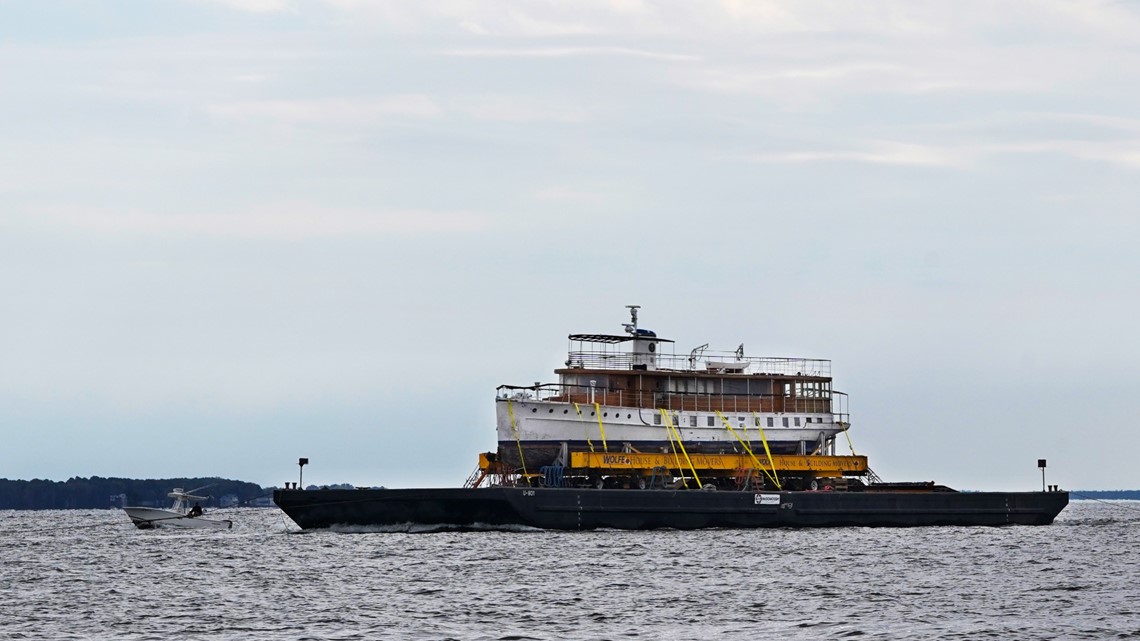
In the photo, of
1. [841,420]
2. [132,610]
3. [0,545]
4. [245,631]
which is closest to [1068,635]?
[245,631]

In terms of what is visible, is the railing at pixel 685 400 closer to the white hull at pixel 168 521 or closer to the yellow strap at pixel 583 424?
the yellow strap at pixel 583 424

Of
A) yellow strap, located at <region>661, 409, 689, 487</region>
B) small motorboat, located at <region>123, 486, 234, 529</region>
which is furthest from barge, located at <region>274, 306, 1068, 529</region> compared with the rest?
small motorboat, located at <region>123, 486, 234, 529</region>

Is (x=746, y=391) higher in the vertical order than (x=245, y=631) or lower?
higher

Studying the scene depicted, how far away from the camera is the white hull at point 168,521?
80875 mm

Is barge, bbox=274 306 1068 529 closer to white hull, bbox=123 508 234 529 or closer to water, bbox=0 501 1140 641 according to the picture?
water, bbox=0 501 1140 641

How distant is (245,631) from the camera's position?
34.9m

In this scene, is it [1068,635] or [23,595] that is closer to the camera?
[1068,635]

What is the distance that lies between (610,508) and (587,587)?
64.4ft

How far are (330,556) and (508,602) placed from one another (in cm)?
1515

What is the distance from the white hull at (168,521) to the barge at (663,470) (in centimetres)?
1763

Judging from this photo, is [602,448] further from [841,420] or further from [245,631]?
[245,631]

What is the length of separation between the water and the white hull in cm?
1565

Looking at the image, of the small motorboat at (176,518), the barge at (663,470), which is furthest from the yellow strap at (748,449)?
the small motorboat at (176,518)

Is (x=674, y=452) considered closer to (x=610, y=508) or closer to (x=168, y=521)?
(x=610, y=508)
